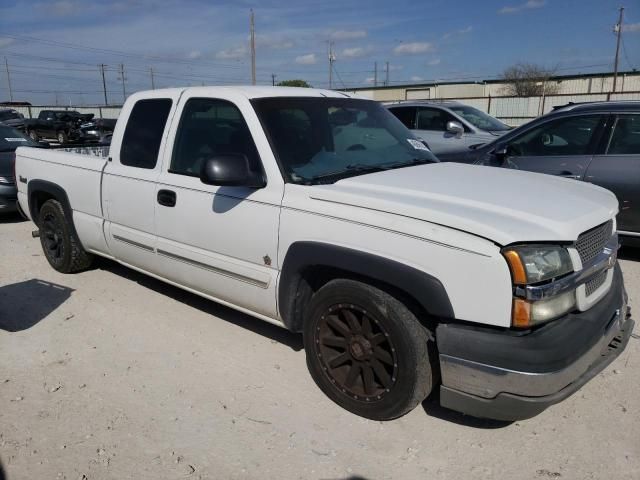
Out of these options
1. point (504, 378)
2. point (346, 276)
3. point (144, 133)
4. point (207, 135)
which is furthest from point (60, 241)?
point (504, 378)

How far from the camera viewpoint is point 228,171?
10.2 feet

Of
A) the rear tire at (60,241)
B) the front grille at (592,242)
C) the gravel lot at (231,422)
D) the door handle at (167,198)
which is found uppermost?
the door handle at (167,198)

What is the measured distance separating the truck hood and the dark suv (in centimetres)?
224

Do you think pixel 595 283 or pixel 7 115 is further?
pixel 7 115

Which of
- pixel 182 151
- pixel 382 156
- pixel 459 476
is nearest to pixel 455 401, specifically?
pixel 459 476

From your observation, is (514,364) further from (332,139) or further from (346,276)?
(332,139)

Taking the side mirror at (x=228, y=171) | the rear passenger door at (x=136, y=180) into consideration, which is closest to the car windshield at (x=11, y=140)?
the rear passenger door at (x=136, y=180)

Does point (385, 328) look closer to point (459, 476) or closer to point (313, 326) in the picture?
point (313, 326)

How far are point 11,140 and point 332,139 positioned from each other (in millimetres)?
8247

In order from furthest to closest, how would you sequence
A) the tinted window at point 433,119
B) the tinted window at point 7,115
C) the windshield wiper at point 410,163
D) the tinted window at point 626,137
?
the tinted window at point 7,115, the tinted window at point 433,119, the tinted window at point 626,137, the windshield wiper at point 410,163

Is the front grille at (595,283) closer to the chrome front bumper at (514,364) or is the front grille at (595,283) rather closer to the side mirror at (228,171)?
the chrome front bumper at (514,364)

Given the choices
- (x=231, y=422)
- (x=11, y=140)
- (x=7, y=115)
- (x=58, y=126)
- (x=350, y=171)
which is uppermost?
(x=7, y=115)

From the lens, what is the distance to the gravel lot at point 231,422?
2688 millimetres

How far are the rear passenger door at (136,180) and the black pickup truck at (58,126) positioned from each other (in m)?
23.8
